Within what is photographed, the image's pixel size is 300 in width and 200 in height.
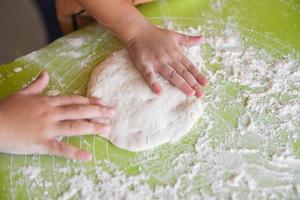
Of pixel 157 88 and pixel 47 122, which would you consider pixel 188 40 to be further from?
pixel 47 122

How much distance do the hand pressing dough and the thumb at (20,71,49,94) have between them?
0.31ft

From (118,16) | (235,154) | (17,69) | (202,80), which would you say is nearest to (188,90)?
(202,80)

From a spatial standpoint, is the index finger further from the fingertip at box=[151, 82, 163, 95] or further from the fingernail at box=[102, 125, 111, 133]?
the fingernail at box=[102, 125, 111, 133]

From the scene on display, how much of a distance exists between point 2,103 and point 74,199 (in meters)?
0.25

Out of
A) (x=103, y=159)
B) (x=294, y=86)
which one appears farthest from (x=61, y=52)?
(x=294, y=86)

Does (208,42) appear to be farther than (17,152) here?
Yes

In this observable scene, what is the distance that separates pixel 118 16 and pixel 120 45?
7 centimetres

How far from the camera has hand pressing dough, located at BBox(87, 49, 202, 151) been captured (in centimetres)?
82

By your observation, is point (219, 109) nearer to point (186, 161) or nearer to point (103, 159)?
point (186, 161)

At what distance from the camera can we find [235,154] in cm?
80

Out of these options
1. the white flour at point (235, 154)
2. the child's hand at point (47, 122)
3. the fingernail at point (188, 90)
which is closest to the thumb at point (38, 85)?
the child's hand at point (47, 122)

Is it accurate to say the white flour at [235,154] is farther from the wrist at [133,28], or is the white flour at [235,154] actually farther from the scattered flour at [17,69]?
the scattered flour at [17,69]

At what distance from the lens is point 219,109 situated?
34.2 inches

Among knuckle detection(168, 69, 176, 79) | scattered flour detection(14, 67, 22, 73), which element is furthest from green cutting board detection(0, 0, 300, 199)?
knuckle detection(168, 69, 176, 79)
